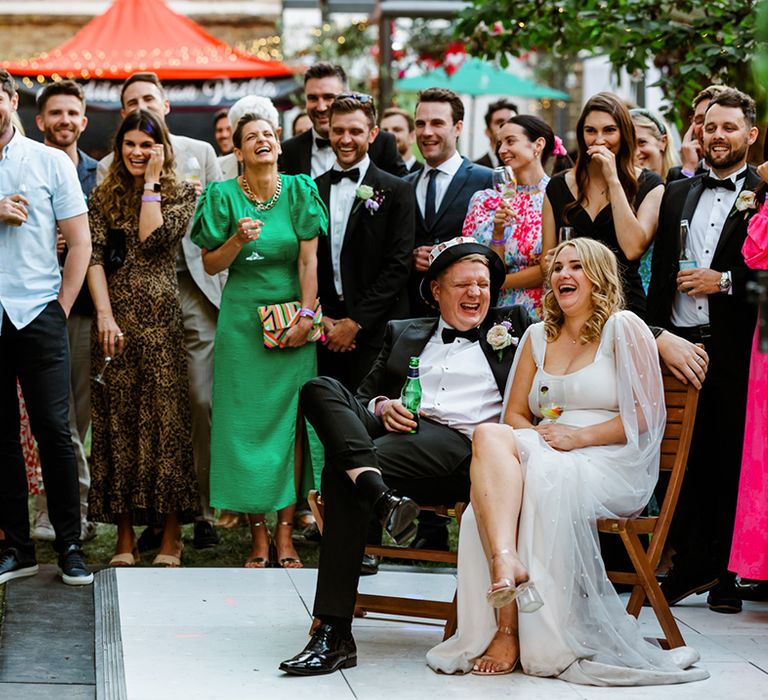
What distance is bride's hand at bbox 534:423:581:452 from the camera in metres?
5.01

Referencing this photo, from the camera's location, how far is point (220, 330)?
6.57 m

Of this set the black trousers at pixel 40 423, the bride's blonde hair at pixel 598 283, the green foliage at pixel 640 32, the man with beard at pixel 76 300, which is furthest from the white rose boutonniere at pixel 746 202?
the man with beard at pixel 76 300

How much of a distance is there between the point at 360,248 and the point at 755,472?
2255 millimetres

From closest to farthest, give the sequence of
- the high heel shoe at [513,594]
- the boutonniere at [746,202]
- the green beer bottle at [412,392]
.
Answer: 1. the high heel shoe at [513,594]
2. the green beer bottle at [412,392]
3. the boutonniere at [746,202]

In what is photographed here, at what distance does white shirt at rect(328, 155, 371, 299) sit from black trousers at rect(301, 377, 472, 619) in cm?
162

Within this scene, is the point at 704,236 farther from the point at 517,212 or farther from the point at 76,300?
the point at 76,300

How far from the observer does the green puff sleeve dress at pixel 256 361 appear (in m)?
6.48

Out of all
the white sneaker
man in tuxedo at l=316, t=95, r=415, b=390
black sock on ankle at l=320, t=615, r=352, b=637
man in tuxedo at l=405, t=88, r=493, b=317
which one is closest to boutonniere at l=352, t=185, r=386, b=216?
man in tuxedo at l=316, t=95, r=415, b=390

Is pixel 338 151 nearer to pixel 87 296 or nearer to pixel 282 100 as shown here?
pixel 87 296

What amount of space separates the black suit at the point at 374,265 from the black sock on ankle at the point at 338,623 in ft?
7.24

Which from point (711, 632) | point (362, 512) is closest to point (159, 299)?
point (362, 512)

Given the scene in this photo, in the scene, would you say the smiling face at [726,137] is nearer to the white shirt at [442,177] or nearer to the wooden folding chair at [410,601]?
the white shirt at [442,177]

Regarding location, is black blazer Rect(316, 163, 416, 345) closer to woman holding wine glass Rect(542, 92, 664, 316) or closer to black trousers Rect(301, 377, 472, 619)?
woman holding wine glass Rect(542, 92, 664, 316)

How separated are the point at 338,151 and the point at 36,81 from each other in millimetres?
7049
